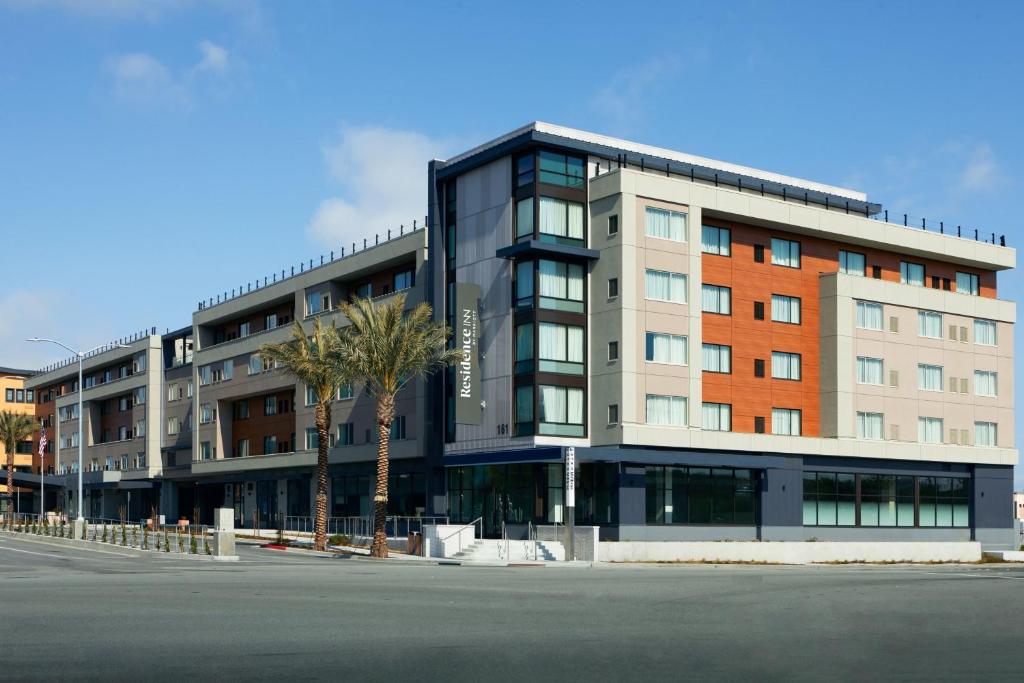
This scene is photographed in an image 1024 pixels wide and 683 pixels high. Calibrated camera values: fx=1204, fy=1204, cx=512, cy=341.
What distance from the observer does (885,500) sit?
70.2m

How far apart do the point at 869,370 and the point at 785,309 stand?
6.46m

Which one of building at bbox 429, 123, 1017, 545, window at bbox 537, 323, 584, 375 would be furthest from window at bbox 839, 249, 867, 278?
window at bbox 537, 323, 584, 375

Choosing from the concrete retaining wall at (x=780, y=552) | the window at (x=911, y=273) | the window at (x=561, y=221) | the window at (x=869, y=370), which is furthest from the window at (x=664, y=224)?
the window at (x=911, y=273)

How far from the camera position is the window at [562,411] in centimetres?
6133

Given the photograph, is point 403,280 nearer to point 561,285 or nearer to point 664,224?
point 561,285

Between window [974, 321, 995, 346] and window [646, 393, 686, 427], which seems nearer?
window [646, 393, 686, 427]

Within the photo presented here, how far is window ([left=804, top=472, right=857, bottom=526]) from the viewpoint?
6706cm

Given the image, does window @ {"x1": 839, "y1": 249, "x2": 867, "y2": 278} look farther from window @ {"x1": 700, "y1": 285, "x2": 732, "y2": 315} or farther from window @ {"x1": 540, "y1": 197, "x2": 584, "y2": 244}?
window @ {"x1": 540, "y1": 197, "x2": 584, "y2": 244}

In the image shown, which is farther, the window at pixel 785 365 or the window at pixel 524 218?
the window at pixel 785 365

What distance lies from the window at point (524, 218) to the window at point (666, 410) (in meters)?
10.5

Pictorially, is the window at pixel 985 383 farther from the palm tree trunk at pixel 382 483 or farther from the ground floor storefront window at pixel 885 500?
the palm tree trunk at pixel 382 483

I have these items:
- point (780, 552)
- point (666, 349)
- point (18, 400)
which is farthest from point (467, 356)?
point (18, 400)

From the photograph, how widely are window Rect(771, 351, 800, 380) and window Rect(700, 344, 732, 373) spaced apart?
3432 millimetres

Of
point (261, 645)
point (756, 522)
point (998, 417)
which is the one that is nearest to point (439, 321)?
point (756, 522)
